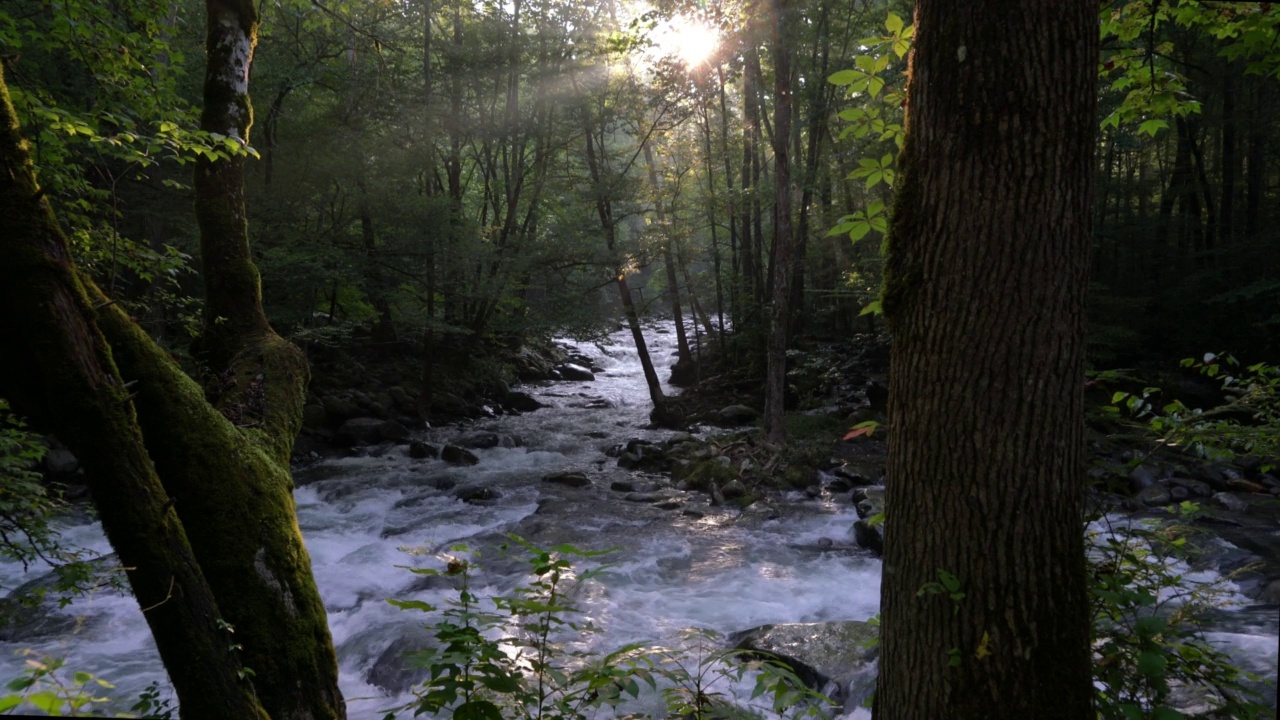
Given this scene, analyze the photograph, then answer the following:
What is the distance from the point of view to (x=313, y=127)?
1448 cm

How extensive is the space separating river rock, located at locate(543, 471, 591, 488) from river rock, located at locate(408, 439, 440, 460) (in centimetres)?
289

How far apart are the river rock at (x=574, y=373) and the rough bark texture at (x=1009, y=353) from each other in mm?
21776

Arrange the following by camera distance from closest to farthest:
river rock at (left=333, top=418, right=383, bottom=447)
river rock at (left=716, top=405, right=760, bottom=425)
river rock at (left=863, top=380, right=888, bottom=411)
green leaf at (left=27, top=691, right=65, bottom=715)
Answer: green leaf at (left=27, top=691, right=65, bottom=715) < river rock at (left=333, top=418, right=383, bottom=447) < river rock at (left=863, top=380, right=888, bottom=411) < river rock at (left=716, top=405, right=760, bottom=425)

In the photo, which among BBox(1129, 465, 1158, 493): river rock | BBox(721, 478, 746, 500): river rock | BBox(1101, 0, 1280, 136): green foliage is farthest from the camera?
BBox(721, 478, 746, 500): river rock

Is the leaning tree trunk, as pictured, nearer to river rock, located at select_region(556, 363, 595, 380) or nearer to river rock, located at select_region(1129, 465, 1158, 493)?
river rock, located at select_region(1129, 465, 1158, 493)

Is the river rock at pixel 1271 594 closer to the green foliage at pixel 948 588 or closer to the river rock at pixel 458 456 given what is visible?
the green foliage at pixel 948 588

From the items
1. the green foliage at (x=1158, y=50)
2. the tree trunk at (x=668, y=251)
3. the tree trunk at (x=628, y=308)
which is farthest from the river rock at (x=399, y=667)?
the tree trunk at (x=668, y=251)

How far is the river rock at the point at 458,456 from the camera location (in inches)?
501

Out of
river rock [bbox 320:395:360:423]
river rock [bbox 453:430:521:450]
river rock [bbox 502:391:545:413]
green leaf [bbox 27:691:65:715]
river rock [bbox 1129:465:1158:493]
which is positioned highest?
green leaf [bbox 27:691:65:715]

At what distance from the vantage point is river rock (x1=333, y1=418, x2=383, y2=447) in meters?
13.4

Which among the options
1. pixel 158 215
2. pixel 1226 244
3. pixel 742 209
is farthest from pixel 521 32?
pixel 1226 244

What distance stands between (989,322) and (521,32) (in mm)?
18325

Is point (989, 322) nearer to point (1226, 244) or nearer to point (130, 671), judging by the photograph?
point (130, 671)

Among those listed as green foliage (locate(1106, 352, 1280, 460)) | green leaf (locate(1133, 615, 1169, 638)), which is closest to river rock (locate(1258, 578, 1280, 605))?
green foliage (locate(1106, 352, 1280, 460))
